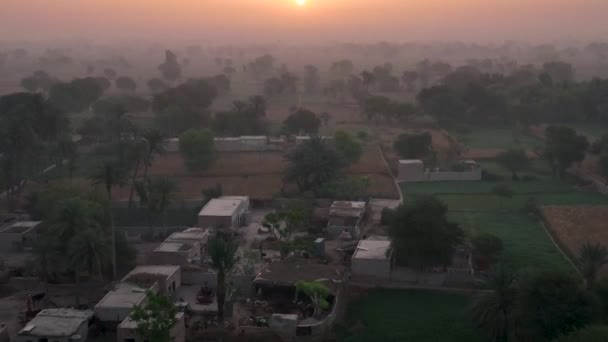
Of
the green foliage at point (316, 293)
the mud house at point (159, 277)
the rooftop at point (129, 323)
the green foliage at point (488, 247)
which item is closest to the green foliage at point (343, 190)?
the green foliage at point (488, 247)

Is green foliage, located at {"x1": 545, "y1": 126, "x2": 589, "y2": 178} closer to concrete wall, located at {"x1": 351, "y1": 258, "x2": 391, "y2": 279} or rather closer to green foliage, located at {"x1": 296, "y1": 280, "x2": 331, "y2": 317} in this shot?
concrete wall, located at {"x1": 351, "y1": 258, "x2": 391, "y2": 279}

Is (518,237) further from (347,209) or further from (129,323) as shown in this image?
(129,323)

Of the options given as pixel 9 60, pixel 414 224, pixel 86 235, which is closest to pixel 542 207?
pixel 414 224

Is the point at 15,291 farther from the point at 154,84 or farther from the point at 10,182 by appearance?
the point at 154,84

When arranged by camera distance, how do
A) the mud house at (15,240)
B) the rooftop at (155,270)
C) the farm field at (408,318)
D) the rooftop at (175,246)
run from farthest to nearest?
the mud house at (15,240) < the rooftop at (175,246) < the rooftop at (155,270) < the farm field at (408,318)

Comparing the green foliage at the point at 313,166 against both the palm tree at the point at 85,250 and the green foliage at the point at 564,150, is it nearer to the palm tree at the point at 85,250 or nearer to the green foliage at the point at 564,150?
the green foliage at the point at 564,150
